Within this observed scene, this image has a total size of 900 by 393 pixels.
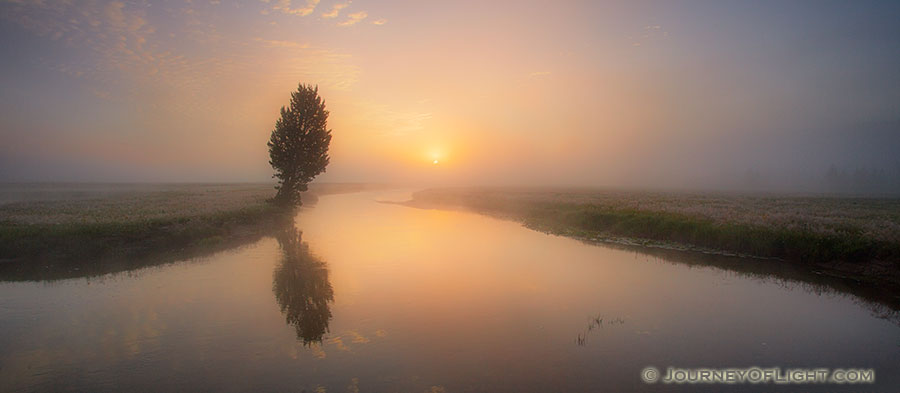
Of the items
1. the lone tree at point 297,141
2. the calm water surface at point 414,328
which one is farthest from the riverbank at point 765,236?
the lone tree at point 297,141

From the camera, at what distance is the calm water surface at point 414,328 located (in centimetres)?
787

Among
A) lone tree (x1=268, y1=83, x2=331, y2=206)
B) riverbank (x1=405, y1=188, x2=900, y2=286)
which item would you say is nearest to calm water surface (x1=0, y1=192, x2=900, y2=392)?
riverbank (x1=405, y1=188, x2=900, y2=286)

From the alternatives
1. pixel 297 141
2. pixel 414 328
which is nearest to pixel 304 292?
pixel 414 328

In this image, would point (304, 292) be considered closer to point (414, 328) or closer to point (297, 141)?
point (414, 328)

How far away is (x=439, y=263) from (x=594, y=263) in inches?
319

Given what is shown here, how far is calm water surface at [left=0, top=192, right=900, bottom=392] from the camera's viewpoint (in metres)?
7.87

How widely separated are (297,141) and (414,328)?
37.8m

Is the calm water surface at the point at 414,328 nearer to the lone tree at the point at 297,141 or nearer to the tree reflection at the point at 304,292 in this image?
the tree reflection at the point at 304,292

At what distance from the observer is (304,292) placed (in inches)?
551

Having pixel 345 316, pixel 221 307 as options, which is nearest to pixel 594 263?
pixel 345 316

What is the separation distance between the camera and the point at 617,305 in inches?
506

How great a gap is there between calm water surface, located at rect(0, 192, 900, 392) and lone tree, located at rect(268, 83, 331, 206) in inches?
1048

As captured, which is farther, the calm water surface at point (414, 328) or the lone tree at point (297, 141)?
the lone tree at point (297, 141)

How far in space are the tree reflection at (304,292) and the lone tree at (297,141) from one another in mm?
23651
